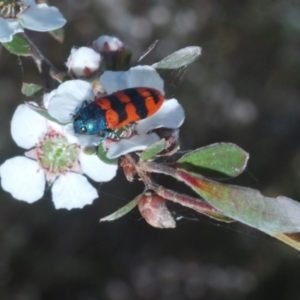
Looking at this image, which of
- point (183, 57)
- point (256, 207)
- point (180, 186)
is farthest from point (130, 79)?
point (180, 186)

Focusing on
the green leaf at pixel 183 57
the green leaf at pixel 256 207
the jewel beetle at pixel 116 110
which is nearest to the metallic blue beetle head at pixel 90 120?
the jewel beetle at pixel 116 110

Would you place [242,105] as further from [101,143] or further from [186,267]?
[101,143]

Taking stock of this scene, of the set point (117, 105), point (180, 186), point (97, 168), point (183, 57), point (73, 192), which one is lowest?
point (180, 186)

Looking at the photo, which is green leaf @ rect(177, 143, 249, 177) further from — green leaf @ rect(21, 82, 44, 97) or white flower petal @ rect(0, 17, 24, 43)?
white flower petal @ rect(0, 17, 24, 43)

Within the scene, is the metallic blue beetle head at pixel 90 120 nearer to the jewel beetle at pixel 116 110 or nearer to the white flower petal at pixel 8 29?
the jewel beetle at pixel 116 110

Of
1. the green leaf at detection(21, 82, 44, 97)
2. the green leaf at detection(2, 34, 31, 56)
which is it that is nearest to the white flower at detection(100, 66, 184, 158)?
the green leaf at detection(21, 82, 44, 97)

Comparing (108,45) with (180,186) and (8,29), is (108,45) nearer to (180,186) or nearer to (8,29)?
(8,29)

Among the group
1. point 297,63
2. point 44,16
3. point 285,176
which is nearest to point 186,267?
point 285,176
